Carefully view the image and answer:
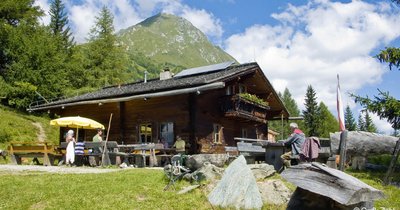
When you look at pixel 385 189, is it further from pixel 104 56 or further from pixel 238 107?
pixel 104 56

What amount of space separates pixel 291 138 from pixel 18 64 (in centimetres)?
3180

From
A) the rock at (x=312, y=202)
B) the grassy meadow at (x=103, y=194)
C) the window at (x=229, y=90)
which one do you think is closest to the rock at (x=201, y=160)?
the grassy meadow at (x=103, y=194)

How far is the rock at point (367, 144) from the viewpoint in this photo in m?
10.5

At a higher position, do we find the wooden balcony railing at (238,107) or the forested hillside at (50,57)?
the forested hillside at (50,57)

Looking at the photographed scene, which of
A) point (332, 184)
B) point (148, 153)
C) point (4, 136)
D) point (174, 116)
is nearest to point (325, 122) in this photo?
point (174, 116)

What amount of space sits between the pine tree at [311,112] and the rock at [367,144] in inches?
2053

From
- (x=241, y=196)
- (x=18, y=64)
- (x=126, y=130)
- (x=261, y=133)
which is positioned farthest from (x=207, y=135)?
(x=18, y=64)

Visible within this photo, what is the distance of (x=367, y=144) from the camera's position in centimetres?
1062

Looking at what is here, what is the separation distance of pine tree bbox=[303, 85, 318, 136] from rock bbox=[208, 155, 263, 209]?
183 feet

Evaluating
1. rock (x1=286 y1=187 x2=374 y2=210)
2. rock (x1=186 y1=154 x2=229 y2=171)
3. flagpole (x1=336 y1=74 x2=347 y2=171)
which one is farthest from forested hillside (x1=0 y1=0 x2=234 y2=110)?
rock (x1=286 y1=187 x2=374 y2=210)

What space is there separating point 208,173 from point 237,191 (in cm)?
157

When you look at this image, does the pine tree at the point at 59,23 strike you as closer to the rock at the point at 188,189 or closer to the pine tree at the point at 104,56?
the pine tree at the point at 104,56

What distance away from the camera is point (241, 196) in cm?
799

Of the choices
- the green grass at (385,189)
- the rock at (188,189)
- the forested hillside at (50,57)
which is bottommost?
the green grass at (385,189)
